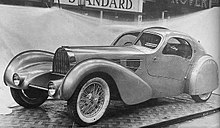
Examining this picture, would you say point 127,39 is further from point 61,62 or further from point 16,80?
point 16,80

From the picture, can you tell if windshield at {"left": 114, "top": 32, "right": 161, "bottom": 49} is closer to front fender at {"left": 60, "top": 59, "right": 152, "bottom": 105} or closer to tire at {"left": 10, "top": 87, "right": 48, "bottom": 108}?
front fender at {"left": 60, "top": 59, "right": 152, "bottom": 105}

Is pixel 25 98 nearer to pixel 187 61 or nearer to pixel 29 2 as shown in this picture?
pixel 29 2

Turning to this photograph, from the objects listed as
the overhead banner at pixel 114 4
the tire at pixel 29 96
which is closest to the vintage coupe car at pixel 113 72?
the tire at pixel 29 96

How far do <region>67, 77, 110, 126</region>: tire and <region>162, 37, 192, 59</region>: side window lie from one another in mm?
620

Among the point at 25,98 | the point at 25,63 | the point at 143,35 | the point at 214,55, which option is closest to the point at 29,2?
the point at 25,63

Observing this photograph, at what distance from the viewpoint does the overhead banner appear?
2.11 meters

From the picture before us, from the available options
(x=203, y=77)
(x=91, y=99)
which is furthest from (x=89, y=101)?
(x=203, y=77)

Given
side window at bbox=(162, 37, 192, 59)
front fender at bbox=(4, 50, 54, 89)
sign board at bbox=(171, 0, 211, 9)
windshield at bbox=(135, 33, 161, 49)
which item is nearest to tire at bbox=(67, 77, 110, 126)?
front fender at bbox=(4, 50, 54, 89)

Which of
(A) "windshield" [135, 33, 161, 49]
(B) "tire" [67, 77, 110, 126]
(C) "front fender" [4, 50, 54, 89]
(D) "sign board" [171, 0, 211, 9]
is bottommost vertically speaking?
(B) "tire" [67, 77, 110, 126]

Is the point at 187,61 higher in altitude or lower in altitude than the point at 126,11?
lower

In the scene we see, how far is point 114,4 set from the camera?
Answer: 2.25m

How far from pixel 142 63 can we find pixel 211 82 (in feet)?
2.55

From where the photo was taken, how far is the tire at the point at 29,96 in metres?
1.98

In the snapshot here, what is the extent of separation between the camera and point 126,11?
2.29 meters
